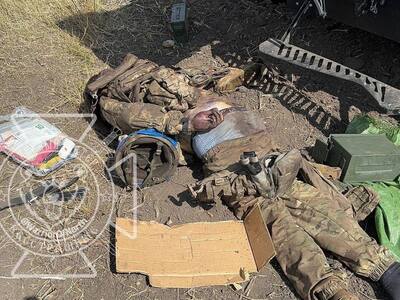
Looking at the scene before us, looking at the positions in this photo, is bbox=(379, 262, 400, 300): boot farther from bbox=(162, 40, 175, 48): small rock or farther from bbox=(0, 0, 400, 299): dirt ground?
bbox=(162, 40, 175, 48): small rock

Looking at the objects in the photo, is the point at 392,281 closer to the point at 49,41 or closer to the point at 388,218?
the point at 388,218

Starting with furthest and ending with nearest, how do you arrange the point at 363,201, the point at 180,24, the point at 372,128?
the point at 180,24 → the point at 372,128 → the point at 363,201

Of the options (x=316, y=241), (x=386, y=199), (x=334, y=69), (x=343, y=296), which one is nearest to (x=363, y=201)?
(x=386, y=199)

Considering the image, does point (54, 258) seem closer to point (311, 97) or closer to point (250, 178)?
point (250, 178)

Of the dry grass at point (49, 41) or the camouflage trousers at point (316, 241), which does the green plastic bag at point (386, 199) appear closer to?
the camouflage trousers at point (316, 241)

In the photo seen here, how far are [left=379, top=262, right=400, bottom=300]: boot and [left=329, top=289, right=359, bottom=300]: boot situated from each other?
1.00ft

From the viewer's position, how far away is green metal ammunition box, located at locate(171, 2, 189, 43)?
237 inches

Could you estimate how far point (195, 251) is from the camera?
3549 millimetres

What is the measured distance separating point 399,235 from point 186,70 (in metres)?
2.52

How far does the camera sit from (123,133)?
451cm

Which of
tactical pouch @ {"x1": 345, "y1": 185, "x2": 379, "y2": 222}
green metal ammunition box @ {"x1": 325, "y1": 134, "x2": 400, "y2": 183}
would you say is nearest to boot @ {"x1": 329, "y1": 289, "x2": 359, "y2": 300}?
tactical pouch @ {"x1": 345, "y1": 185, "x2": 379, "y2": 222}

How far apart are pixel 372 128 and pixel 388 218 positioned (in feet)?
3.19

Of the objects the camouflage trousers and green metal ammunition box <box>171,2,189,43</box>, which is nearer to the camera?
the camouflage trousers

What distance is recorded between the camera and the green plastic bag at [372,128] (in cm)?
429
